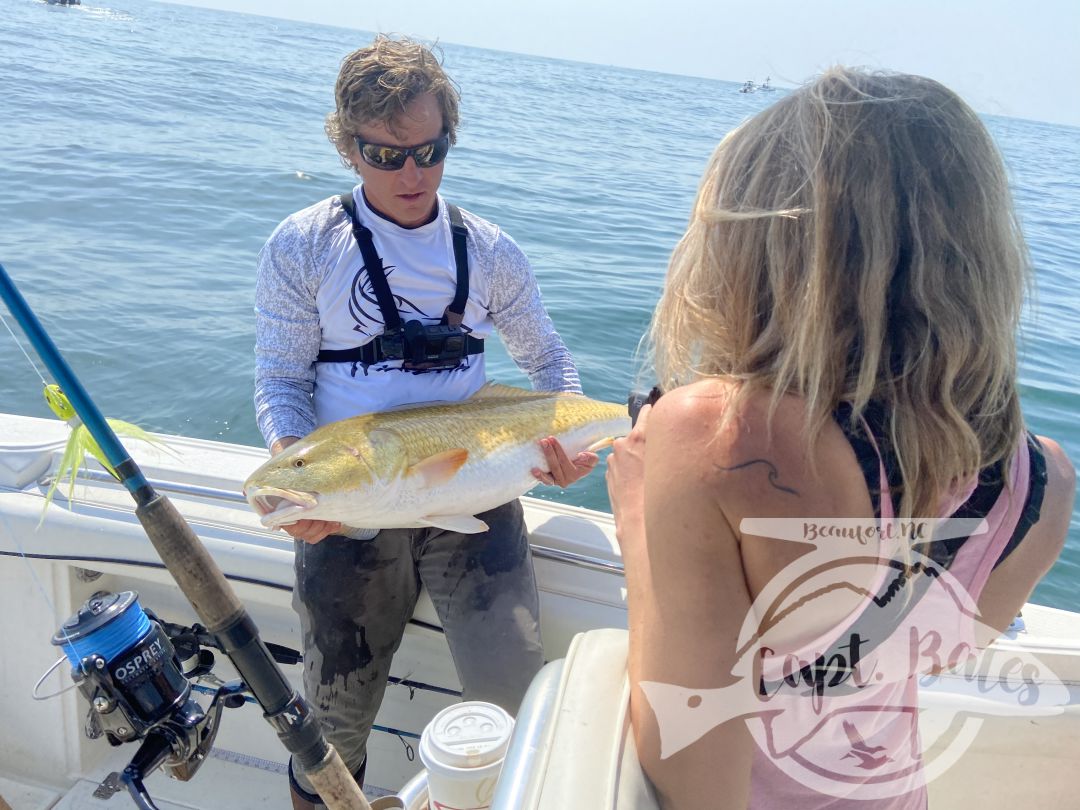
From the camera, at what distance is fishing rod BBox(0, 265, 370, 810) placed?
178 cm

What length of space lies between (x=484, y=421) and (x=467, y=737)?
1.06m

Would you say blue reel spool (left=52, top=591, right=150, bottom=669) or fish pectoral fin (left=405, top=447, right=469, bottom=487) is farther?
fish pectoral fin (left=405, top=447, right=469, bottom=487)

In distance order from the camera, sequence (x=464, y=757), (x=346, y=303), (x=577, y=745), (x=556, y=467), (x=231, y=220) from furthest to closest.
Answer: (x=231, y=220), (x=556, y=467), (x=346, y=303), (x=464, y=757), (x=577, y=745)

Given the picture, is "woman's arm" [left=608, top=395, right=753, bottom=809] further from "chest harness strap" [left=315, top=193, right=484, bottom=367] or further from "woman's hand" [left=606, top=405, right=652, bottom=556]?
"chest harness strap" [left=315, top=193, right=484, bottom=367]

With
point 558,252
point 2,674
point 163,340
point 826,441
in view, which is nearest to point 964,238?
point 826,441

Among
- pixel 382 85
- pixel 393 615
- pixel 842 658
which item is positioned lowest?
pixel 393 615

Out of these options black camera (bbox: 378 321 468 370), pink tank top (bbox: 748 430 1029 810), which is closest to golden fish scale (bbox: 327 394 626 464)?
black camera (bbox: 378 321 468 370)

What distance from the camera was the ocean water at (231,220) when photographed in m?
6.45

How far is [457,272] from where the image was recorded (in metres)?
2.72

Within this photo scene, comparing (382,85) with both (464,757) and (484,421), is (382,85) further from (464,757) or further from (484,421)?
(464,757)

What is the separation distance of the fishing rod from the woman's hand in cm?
100

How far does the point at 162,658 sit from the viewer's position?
1.87 metres

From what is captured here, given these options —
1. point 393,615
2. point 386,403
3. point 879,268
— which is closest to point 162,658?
point 393,615

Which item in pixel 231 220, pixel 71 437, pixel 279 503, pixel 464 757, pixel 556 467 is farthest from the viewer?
pixel 231 220
